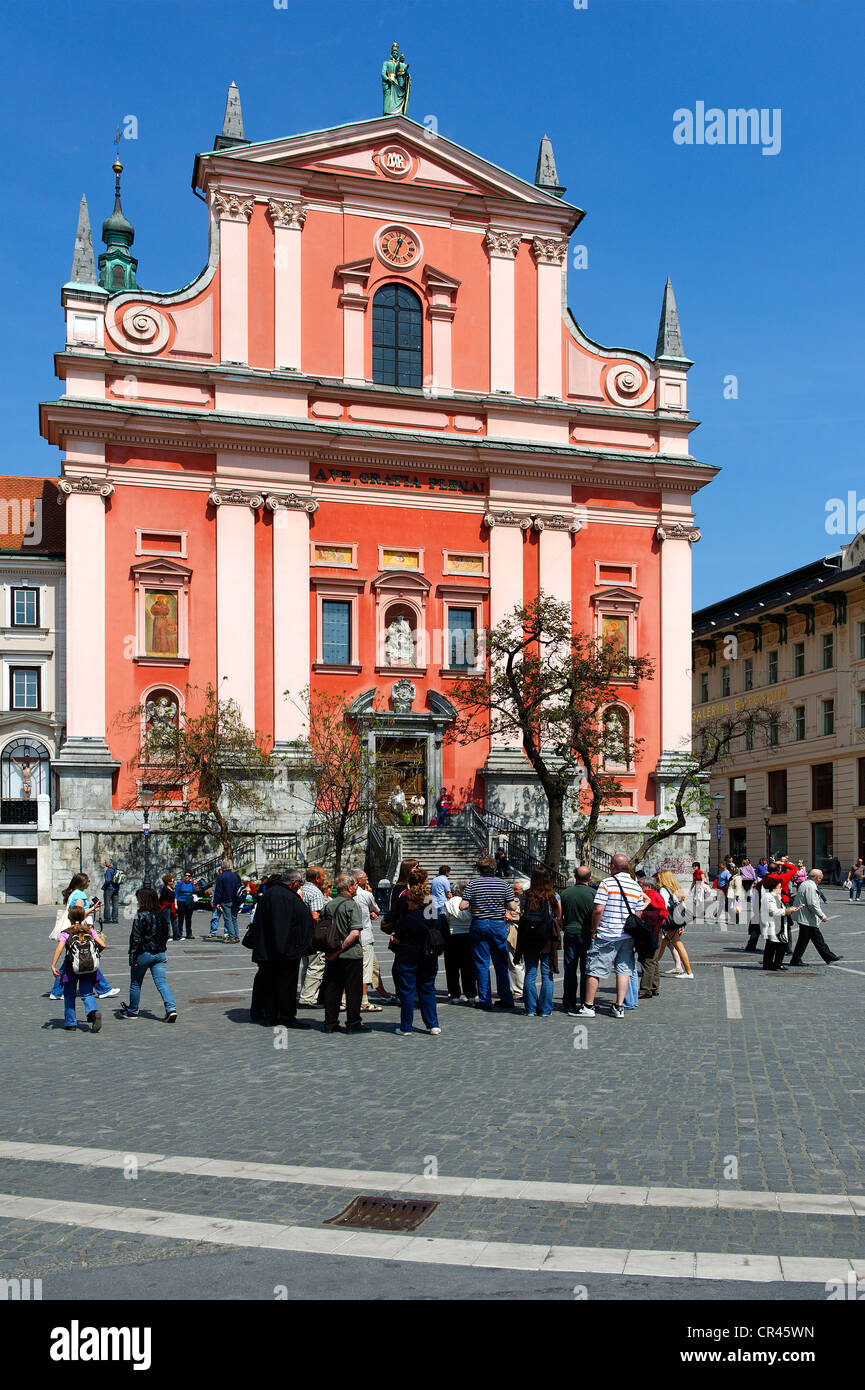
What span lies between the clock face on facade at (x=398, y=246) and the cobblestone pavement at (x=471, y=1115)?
33695mm

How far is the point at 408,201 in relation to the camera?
45938 mm

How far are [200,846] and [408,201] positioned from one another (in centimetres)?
2251

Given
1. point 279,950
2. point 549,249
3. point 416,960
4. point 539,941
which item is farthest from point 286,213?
point 416,960

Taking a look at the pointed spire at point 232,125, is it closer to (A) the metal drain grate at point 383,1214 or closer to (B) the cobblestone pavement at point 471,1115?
(B) the cobblestone pavement at point 471,1115

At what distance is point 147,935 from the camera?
52.6 feet

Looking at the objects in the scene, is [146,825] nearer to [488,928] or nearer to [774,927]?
[774,927]

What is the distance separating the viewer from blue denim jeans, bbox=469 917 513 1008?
1720 centimetres

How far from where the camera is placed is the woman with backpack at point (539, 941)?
16484 mm

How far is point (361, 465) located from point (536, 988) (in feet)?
99.7

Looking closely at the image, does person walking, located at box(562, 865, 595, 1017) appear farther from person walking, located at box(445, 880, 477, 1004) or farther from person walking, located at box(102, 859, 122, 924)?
person walking, located at box(102, 859, 122, 924)

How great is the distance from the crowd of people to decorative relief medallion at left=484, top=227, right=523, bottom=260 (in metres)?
32.0

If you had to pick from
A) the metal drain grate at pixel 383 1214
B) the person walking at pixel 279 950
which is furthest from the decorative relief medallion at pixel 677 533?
the metal drain grate at pixel 383 1214

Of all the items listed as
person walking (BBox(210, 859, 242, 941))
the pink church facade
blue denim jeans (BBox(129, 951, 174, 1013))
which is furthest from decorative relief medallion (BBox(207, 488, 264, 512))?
blue denim jeans (BBox(129, 951, 174, 1013))

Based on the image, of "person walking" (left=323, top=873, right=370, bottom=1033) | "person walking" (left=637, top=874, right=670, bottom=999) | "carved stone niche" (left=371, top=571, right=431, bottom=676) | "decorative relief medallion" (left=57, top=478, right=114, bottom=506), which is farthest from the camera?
"carved stone niche" (left=371, top=571, right=431, bottom=676)
